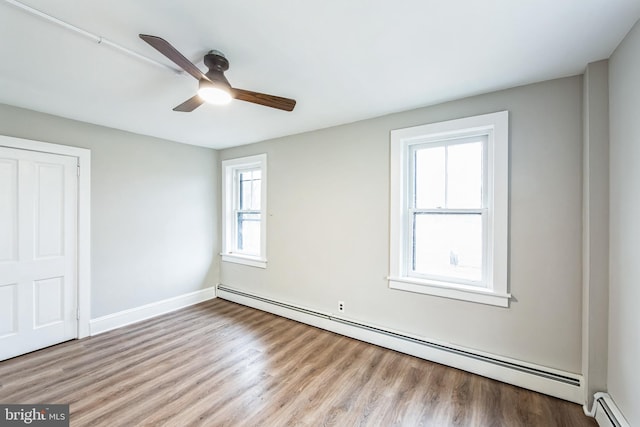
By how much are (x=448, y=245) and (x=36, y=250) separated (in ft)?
13.1

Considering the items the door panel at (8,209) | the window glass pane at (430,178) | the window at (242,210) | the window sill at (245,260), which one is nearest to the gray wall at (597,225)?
the window glass pane at (430,178)

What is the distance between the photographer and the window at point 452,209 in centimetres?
222

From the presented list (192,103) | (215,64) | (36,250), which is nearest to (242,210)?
(36,250)

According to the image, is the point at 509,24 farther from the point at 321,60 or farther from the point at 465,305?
the point at 465,305

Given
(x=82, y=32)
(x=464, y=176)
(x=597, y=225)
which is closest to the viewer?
(x=82, y=32)

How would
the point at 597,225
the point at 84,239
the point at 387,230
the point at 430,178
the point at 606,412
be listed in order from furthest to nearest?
the point at 84,239 → the point at 387,230 → the point at 430,178 → the point at 597,225 → the point at 606,412

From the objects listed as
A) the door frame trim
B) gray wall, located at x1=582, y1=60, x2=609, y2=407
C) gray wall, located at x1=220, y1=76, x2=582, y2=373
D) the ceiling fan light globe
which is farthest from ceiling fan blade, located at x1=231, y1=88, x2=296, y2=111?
the door frame trim

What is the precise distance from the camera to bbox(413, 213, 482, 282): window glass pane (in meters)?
2.44

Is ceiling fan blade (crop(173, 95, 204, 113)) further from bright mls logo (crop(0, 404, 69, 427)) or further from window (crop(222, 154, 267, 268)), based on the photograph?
bright mls logo (crop(0, 404, 69, 427))

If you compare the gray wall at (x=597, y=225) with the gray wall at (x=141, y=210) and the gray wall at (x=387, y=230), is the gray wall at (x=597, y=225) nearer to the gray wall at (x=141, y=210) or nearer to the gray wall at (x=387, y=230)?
the gray wall at (x=387, y=230)

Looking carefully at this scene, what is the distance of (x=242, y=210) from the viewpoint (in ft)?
13.9

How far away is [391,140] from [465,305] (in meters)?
1.67

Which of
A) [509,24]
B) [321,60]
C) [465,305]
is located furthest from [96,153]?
[465,305]

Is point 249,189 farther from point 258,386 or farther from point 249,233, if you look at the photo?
point 258,386
